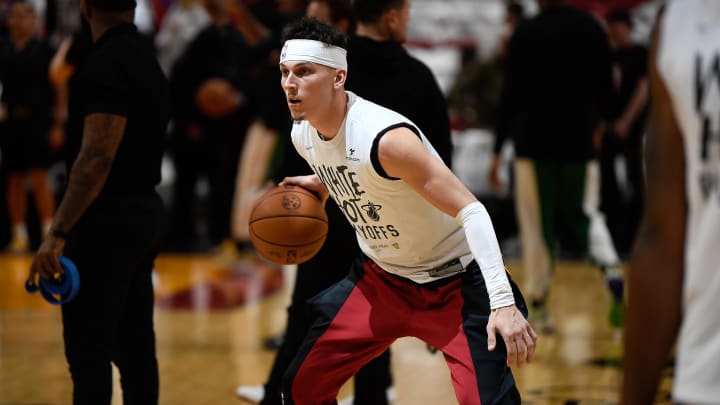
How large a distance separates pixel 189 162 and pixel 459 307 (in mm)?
8114

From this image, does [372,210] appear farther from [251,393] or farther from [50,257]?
[251,393]

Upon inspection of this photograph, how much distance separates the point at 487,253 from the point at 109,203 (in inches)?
62.0

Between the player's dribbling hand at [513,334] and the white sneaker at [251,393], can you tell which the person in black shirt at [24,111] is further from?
the player's dribbling hand at [513,334]

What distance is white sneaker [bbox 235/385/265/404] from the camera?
5488mm

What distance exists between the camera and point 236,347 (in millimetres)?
6871

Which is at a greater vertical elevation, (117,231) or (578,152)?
(117,231)

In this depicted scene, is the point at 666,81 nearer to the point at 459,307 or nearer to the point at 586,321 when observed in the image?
the point at 459,307

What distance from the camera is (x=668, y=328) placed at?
2.15m

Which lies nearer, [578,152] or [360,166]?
[360,166]

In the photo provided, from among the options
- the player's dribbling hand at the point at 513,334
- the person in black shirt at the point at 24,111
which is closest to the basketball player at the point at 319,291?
the player's dribbling hand at the point at 513,334

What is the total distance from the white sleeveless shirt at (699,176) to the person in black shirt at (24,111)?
8.75 metres

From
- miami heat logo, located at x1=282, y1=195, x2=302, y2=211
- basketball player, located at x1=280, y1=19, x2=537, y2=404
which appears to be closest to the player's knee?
basketball player, located at x1=280, y1=19, x2=537, y2=404

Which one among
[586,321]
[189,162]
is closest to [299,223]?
[586,321]

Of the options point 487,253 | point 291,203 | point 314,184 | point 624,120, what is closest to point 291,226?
point 291,203
